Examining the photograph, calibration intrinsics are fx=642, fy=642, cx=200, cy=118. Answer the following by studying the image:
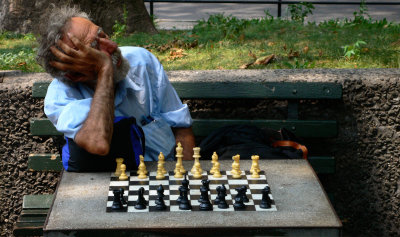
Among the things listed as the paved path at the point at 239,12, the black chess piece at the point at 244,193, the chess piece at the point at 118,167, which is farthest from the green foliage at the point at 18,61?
the paved path at the point at 239,12

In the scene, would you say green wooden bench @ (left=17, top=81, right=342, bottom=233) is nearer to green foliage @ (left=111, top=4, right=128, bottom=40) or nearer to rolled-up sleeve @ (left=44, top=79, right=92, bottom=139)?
rolled-up sleeve @ (left=44, top=79, right=92, bottom=139)

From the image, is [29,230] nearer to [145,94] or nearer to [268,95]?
[145,94]

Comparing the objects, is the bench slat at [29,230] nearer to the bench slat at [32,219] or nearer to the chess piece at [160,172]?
the bench slat at [32,219]

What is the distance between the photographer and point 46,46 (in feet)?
10.9

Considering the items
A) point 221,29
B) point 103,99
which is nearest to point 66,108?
point 103,99

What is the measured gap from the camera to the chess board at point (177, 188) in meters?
2.65

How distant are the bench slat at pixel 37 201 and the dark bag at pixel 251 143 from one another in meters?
1.03

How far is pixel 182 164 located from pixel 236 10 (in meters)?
9.08

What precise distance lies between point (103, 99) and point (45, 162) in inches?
38.5

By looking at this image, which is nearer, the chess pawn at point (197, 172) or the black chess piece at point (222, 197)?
the black chess piece at point (222, 197)

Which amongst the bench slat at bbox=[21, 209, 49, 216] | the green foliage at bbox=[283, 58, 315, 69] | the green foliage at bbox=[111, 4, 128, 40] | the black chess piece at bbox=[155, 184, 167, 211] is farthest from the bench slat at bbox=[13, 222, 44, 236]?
the green foliage at bbox=[111, 4, 128, 40]

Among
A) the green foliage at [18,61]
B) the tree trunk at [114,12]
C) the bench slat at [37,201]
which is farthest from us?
the tree trunk at [114,12]

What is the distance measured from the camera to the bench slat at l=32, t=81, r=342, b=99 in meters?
3.86

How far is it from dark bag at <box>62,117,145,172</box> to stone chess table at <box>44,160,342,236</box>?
7.3 inches
